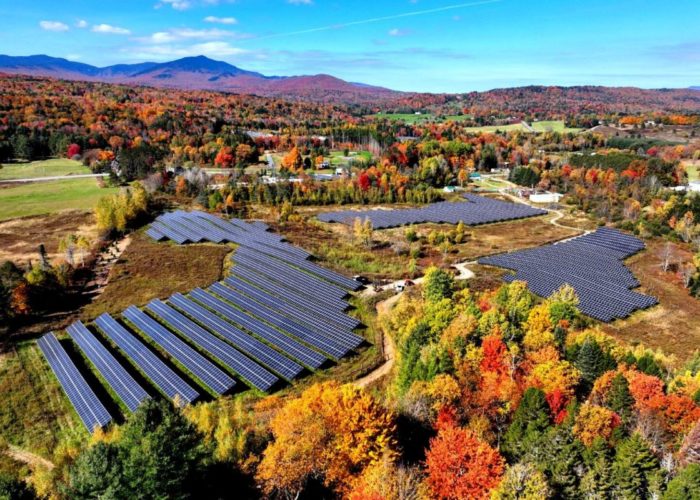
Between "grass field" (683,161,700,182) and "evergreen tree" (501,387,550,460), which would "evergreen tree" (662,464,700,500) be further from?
"grass field" (683,161,700,182)

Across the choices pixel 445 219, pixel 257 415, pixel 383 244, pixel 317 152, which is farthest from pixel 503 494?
pixel 317 152

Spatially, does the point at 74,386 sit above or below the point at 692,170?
below

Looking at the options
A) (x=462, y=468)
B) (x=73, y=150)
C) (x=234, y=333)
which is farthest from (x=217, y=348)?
(x=73, y=150)

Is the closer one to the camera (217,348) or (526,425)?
(526,425)

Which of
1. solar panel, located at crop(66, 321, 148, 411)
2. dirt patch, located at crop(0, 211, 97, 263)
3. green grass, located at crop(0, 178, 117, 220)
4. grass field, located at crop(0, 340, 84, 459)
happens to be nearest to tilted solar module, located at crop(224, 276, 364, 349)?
solar panel, located at crop(66, 321, 148, 411)

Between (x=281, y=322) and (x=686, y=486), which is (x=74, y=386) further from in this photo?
(x=686, y=486)

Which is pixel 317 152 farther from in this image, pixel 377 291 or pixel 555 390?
pixel 555 390

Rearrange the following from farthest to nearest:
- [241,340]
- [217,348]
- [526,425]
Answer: [241,340], [217,348], [526,425]
